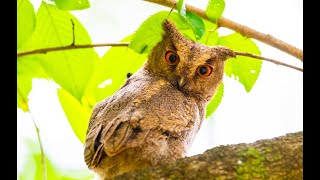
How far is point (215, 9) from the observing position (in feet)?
5.61

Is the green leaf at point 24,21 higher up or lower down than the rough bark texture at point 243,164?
higher up

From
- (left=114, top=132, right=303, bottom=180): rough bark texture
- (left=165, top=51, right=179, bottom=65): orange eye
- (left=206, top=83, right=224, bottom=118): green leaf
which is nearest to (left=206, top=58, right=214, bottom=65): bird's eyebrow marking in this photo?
(left=165, top=51, right=179, bottom=65): orange eye

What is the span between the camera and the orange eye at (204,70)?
214 centimetres

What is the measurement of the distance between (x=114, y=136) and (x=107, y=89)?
386mm

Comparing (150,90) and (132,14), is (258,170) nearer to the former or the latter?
(150,90)

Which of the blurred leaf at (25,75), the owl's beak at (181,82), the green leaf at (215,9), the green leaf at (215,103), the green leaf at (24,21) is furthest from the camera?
the owl's beak at (181,82)

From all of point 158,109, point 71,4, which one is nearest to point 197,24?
point 158,109

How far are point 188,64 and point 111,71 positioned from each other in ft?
1.46

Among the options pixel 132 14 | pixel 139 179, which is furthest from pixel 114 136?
pixel 132 14

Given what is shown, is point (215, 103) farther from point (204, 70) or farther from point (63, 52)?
point (63, 52)

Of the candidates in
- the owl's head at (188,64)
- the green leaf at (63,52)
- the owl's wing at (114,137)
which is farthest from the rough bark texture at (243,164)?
the owl's head at (188,64)

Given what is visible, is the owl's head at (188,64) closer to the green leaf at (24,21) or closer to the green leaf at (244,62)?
the green leaf at (244,62)

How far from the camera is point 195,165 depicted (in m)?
1.28
